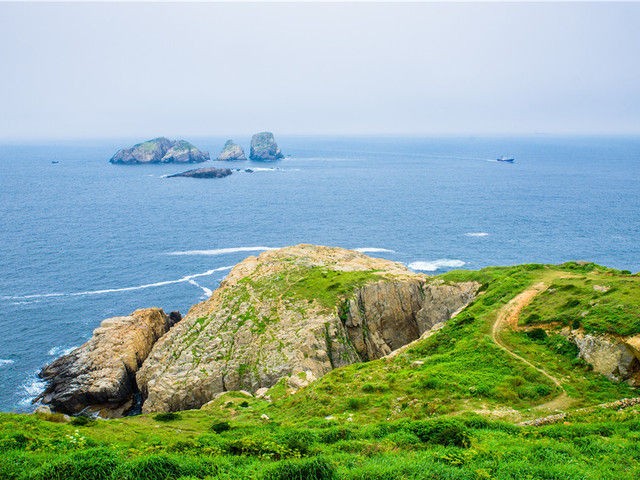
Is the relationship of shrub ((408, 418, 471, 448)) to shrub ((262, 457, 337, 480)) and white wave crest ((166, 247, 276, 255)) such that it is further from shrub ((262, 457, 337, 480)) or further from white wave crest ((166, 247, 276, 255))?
white wave crest ((166, 247, 276, 255))

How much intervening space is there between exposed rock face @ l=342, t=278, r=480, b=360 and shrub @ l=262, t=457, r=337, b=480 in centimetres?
4374

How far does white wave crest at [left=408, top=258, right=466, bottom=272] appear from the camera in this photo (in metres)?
111

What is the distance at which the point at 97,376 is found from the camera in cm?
→ 6444

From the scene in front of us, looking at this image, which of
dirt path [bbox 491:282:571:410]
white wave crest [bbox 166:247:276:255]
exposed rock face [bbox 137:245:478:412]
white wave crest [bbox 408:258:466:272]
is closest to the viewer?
dirt path [bbox 491:282:571:410]

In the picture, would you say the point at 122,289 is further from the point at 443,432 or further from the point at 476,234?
the point at 476,234

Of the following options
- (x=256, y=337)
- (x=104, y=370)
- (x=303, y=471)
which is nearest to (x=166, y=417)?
(x=256, y=337)

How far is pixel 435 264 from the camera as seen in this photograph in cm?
11462

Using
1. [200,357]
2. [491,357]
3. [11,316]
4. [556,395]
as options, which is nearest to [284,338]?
[200,357]

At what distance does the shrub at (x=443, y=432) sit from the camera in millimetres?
24406

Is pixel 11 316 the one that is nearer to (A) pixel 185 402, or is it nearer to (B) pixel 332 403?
(A) pixel 185 402

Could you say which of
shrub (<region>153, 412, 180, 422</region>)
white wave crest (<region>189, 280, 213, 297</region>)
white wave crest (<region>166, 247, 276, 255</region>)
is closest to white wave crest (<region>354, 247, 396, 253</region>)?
white wave crest (<region>166, 247, 276, 255</region>)

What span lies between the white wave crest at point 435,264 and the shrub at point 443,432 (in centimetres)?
8473

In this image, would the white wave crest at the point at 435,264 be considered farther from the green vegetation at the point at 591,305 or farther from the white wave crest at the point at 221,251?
the green vegetation at the point at 591,305

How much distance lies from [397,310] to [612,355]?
32857 mm
